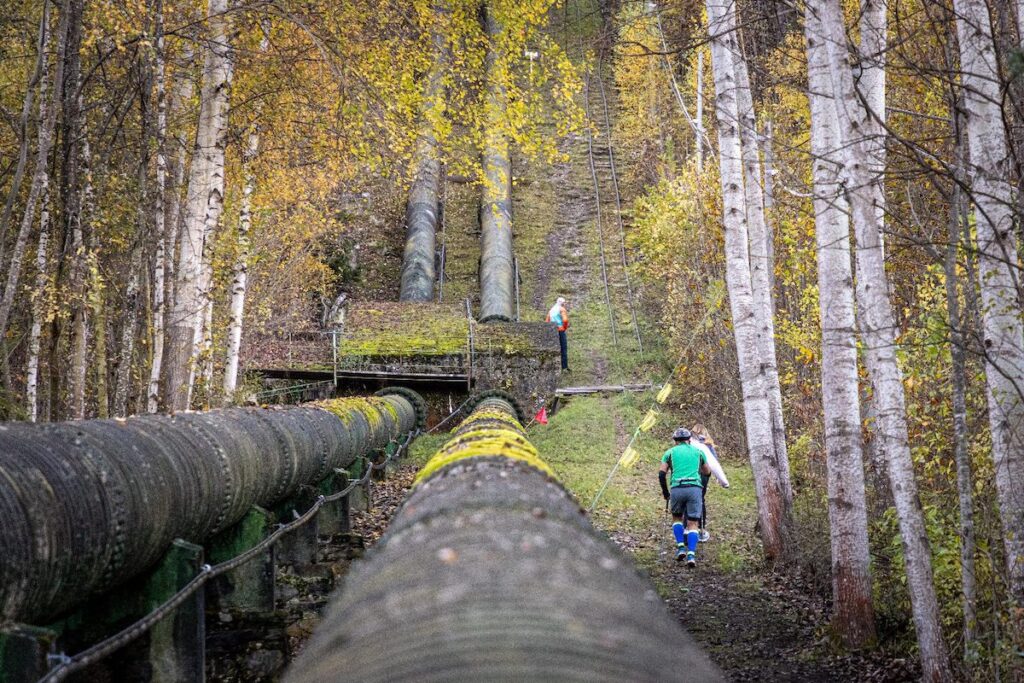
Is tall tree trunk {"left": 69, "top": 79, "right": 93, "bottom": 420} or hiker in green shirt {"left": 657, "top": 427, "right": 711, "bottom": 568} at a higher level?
tall tree trunk {"left": 69, "top": 79, "right": 93, "bottom": 420}

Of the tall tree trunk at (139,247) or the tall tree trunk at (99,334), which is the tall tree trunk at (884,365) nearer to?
the tall tree trunk at (99,334)

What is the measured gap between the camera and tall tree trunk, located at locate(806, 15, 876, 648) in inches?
332

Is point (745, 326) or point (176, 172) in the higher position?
point (176, 172)

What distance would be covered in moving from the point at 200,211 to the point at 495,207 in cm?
571

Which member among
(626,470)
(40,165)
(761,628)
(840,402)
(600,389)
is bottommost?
(761,628)

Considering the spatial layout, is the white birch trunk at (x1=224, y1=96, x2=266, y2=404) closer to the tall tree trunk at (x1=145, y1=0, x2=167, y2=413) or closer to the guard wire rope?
the tall tree trunk at (x1=145, y1=0, x2=167, y2=413)

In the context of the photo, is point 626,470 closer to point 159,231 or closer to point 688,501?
point 688,501

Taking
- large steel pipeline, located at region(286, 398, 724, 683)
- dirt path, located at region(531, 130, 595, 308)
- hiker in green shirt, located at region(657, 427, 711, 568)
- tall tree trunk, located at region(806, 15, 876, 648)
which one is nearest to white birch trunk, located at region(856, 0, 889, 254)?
tall tree trunk, located at region(806, 15, 876, 648)

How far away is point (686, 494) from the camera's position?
1149 centimetres

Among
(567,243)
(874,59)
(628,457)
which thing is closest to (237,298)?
(628,457)

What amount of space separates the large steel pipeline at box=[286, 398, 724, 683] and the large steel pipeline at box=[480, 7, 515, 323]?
1171 centimetres

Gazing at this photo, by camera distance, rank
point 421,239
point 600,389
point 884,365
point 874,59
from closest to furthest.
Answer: point 884,365 → point 874,59 → point 600,389 → point 421,239

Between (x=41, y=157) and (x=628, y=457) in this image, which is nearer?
(x=41, y=157)

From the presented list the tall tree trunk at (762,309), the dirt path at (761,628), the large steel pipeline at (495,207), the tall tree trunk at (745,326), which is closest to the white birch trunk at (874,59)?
the tall tree trunk at (745,326)
